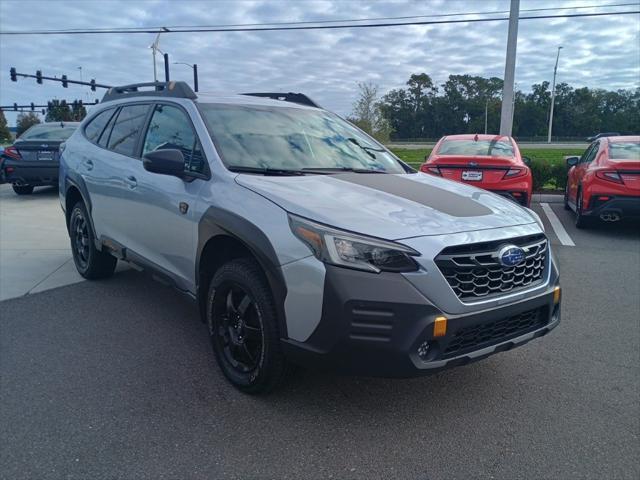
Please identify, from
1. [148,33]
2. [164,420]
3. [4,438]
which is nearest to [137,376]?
[164,420]

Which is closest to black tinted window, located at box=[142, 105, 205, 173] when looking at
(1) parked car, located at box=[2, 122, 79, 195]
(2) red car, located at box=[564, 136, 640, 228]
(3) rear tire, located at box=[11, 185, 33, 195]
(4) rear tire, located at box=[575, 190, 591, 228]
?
(2) red car, located at box=[564, 136, 640, 228]

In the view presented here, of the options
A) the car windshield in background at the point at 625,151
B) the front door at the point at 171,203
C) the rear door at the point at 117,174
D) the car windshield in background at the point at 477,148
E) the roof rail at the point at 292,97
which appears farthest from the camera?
the car windshield in background at the point at 477,148

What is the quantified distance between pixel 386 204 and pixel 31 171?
1138 centimetres

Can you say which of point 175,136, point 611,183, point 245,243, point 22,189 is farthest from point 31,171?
point 611,183

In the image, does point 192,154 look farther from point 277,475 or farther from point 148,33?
point 148,33

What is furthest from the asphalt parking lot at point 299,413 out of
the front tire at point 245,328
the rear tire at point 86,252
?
the rear tire at point 86,252

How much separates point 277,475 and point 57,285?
3953 mm

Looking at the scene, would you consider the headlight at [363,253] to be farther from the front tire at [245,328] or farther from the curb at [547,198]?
the curb at [547,198]

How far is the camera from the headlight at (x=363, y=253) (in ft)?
8.29

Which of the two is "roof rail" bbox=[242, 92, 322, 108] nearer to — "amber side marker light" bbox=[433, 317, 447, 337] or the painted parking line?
"amber side marker light" bbox=[433, 317, 447, 337]

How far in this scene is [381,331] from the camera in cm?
251

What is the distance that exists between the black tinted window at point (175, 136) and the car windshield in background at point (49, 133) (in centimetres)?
970

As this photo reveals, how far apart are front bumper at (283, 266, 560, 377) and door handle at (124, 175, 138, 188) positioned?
2188 mm

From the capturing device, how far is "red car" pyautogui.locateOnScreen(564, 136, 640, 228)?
772 cm
